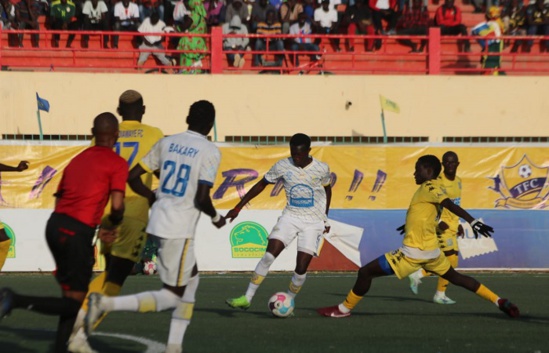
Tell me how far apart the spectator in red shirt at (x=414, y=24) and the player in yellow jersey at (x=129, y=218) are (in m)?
17.6

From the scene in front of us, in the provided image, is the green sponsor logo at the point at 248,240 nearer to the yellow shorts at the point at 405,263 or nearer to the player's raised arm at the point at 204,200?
the yellow shorts at the point at 405,263

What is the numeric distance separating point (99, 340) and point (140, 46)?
1594 cm

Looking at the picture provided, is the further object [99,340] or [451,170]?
[451,170]

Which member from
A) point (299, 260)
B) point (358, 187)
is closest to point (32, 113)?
point (358, 187)

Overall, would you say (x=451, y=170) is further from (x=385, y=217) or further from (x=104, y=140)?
(x=104, y=140)

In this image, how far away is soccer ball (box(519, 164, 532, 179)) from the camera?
68.7ft

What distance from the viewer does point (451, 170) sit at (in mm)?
14703

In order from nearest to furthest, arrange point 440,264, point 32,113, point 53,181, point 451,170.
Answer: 1. point 440,264
2. point 451,170
3. point 53,181
4. point 32,113

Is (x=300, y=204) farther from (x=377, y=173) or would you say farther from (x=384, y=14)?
(x=384, y=14)

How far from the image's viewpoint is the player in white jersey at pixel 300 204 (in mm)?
12266

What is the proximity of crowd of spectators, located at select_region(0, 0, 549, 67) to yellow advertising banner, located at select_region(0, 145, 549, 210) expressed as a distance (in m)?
4.17

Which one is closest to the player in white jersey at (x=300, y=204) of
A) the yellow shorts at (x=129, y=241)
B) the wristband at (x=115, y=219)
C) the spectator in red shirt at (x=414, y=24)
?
the yellow shorts at (x=129, y=241)

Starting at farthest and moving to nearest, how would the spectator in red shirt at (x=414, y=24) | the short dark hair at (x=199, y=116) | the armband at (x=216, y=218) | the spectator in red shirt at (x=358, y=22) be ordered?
the spectator in red shirt at (x=414, y=24), the spectator in red shirt at (x=358, y=22), the short dark hair at (x=199, y=116), the armband at (x=216, y=218)

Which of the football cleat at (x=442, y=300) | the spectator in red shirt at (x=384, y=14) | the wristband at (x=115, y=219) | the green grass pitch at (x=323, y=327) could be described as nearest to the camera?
the wristband at (x=115, y=219)
